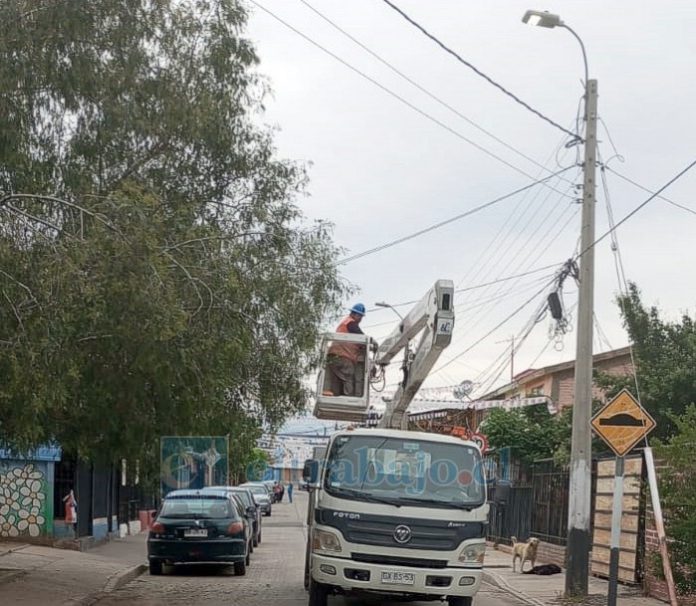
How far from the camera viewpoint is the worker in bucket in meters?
16.8

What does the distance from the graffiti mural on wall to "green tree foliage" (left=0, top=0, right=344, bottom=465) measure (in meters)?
9.90

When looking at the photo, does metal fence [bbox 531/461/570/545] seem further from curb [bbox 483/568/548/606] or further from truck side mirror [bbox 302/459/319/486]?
truck side mirror [bbox 302/459/319/486]

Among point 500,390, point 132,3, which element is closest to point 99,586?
point 132,3

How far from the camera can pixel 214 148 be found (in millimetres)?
15953

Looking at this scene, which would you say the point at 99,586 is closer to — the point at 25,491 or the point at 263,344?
the point at 263,344

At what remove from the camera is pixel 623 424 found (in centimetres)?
1373

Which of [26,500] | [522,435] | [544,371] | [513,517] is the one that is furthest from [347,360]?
[544,371]

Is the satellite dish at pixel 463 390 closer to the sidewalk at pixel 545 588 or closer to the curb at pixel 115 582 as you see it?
the sidewalk at pixel 545 588

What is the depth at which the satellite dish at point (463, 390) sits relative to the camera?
4272cm

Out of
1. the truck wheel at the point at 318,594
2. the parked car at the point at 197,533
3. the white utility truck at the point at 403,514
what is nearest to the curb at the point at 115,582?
the parked car at the point at 197,533

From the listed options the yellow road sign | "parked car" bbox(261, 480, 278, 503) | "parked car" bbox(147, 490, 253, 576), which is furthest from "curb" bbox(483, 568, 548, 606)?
"parked car" bbox(261, 480, 278, 503)

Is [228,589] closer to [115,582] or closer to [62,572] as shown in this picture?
[115,582]

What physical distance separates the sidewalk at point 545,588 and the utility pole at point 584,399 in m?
0.54

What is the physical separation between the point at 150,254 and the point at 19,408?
89.8 inches
